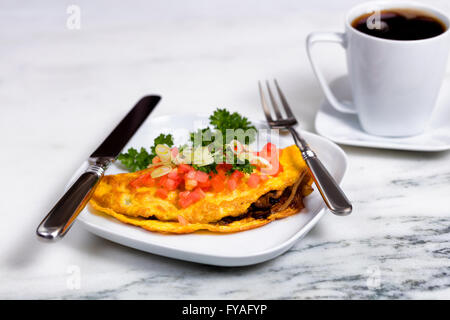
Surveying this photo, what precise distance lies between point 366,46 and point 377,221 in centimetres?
82

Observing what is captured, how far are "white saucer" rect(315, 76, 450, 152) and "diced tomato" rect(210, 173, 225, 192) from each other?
29.4 inches

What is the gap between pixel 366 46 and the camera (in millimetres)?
2428

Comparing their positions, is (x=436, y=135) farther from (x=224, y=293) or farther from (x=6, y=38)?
(x=6, y=38)

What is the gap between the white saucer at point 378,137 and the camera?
249cm

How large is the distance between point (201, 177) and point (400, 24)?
1.27 metres

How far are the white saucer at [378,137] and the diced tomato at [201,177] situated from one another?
2.64ft

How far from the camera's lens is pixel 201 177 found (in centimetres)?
207

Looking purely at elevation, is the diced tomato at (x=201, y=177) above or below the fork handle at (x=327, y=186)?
above

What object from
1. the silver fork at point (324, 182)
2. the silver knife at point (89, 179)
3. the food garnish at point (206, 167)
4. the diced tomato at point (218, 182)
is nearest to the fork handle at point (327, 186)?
the silver fork at point (324, 182)

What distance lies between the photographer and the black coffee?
2451 mm

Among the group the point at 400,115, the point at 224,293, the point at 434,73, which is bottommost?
the point at 224,293

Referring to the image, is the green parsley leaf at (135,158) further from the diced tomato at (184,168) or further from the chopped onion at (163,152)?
the diced tomato at (184,168)

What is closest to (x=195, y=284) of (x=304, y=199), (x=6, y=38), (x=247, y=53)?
(x=304, y=199)

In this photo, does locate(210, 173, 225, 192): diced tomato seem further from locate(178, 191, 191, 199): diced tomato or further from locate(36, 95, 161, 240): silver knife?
locate(36, 95, 161, 240): silver knife
